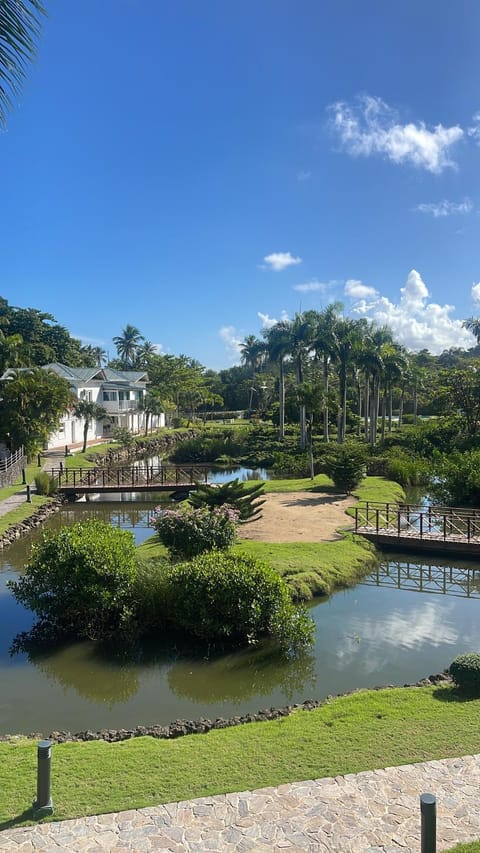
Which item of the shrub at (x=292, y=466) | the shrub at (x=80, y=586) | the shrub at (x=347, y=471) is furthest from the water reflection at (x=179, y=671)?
the shrub at (x=292, y=466)

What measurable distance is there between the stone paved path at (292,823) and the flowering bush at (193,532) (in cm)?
948

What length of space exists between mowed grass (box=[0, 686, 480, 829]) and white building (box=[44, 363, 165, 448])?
4512cm

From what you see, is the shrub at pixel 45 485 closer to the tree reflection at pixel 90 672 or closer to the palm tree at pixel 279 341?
the tree reflection at pixel 90 672

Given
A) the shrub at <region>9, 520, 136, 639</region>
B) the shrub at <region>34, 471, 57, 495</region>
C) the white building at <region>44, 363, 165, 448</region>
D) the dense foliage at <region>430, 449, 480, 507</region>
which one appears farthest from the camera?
the white building at <region>44, 363, 165, 448</region>

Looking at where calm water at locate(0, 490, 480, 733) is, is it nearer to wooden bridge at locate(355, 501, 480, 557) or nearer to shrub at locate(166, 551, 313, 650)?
shrub at locate(166, 551, 313, 650)

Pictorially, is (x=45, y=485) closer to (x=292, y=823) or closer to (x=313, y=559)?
(x=313, y=559)

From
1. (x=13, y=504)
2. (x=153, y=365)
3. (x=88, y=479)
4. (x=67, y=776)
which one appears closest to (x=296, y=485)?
(x=88, y=479)

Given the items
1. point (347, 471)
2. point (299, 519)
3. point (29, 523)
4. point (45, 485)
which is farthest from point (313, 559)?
point (45, 485)

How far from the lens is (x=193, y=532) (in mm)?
15781

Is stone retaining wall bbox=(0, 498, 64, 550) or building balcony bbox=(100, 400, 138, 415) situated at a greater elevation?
building balcony bbox=(100, 400, 138, 415)

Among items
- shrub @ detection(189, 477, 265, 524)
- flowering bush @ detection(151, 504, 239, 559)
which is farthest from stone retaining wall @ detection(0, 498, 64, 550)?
flowering bush @ detection(151, 504, 239, 559)

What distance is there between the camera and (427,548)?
750 inches

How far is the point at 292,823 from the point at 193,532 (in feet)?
33.8

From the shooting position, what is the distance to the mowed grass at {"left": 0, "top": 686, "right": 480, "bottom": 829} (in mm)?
6266
